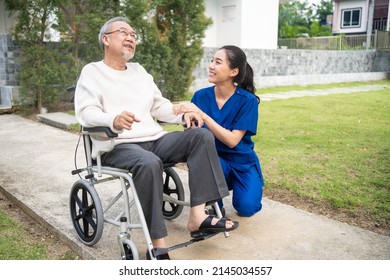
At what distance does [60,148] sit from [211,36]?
9.30 m

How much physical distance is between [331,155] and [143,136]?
2.77m

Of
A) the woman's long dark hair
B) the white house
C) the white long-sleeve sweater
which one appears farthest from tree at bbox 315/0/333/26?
the white long-sleeve sweater

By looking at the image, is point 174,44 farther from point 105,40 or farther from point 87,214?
point 87,214

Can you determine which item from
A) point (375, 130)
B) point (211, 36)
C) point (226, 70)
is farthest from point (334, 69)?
point (226, 70)

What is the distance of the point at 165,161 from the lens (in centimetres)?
268

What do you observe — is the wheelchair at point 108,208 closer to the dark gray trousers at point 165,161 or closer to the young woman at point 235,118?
the dark gray trousers at point 165,161

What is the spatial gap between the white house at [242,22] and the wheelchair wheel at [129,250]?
11.6m

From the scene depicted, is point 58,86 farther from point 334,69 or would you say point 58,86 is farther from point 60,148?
point 334,69

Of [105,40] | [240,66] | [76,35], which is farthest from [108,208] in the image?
[76,35]

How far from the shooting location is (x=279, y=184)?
3.85 meters

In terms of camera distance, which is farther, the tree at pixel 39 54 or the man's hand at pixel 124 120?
the tree at pixel 39 54

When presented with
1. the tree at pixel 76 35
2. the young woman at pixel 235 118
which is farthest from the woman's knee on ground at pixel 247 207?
the tree at pixel 76 35

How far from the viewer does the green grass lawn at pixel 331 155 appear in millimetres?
3529
